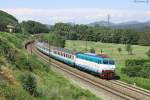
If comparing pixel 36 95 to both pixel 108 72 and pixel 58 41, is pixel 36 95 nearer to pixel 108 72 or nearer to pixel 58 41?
pixel 108 72

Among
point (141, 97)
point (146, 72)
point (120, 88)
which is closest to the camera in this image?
point (141, 97)

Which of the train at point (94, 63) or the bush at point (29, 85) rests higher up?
the bush at point (29, 85)

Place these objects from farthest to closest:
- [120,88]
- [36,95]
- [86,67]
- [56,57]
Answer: [56,57] → [86,67] → [120,88] → [36,95]

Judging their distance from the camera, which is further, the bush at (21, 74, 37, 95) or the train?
the train

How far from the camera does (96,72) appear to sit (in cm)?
5297

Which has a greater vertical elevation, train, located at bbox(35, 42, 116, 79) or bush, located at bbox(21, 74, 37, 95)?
bush, located at bbox(21, 74, 37, 95)

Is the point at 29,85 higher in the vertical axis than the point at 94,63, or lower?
higher

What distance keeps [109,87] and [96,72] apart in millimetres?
9676

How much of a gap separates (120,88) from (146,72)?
68.8 feet

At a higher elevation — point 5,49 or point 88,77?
→ point 5,49

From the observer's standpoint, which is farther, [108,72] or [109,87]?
[108,72]

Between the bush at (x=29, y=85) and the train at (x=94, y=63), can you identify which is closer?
the bush at (x=29, y=85)

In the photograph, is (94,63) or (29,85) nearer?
(29,85)

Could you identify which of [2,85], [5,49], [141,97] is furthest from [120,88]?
[2,85]
